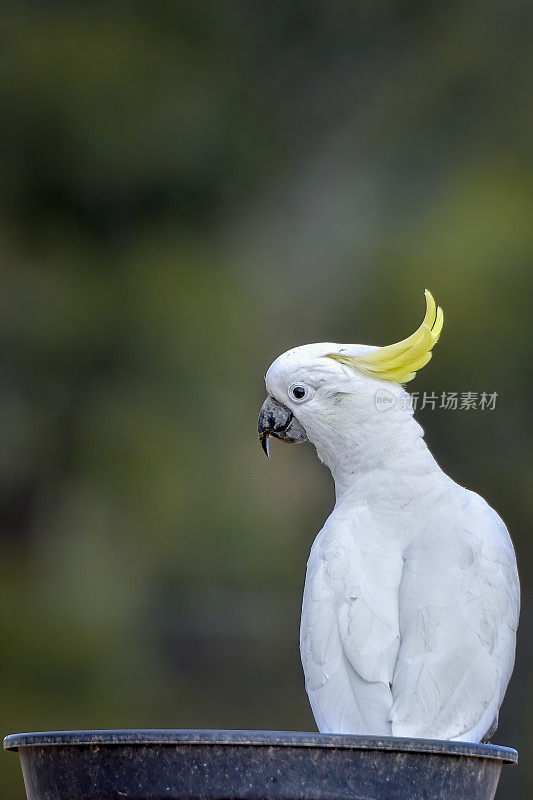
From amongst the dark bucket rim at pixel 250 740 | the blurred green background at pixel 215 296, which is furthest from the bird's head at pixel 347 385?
the blurred green background at pixel 215 296

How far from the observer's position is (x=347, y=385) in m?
1.66

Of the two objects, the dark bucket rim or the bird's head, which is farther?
the bird's head

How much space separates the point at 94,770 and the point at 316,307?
4067mm

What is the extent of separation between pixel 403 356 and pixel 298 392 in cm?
18

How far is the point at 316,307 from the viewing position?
5.07m

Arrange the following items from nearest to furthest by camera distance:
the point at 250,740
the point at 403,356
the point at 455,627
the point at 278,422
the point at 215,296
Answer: the point at 250,740 < the point at 455,627 < the point at 403,356 < the point at 278,422 < the point at 215,296

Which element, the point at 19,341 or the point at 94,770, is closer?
the point at 94,770

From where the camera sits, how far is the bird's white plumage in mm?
1476

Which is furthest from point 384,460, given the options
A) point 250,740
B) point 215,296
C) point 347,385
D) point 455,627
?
point 215,296

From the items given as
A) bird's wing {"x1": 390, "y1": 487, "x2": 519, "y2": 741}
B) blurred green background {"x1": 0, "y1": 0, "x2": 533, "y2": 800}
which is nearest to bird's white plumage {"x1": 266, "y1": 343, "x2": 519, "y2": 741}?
bird's wing {"x1": 390, "y1": 487, "x2": 519, "y2": 741}

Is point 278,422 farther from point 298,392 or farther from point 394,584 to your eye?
point 394,584

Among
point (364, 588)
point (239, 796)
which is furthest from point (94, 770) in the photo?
point (364, 588)

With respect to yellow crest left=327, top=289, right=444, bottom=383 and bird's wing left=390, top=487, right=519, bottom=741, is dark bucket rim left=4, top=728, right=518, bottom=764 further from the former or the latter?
yellow crest left=327, top=289, right=444, bottom=383

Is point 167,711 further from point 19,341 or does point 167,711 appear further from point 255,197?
point 255,197
